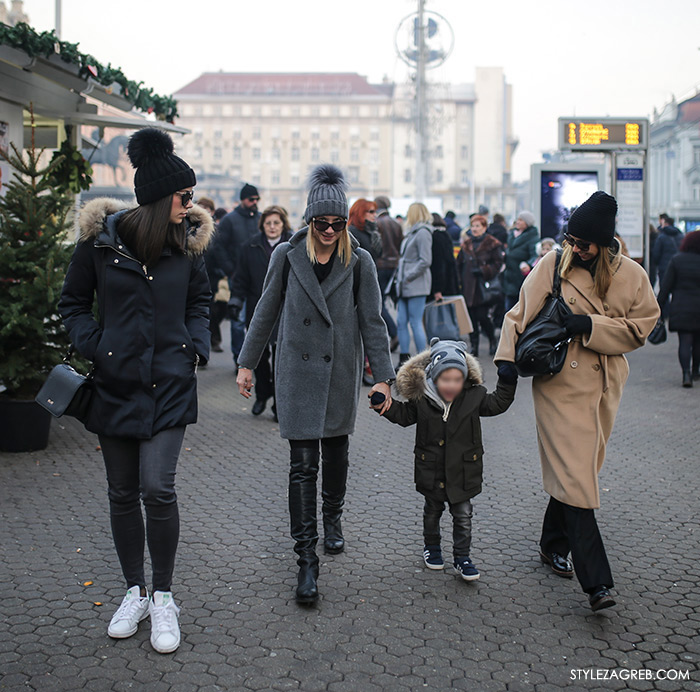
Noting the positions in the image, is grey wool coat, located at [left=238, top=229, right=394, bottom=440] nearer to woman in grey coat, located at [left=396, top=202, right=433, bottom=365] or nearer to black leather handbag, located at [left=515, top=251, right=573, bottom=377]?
black leather handbag, located at [left=515, top=251, right=573, bottom=377]

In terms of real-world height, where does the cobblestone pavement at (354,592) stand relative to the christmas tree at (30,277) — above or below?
below

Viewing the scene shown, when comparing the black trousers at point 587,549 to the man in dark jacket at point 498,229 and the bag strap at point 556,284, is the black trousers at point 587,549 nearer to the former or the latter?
the bag strap at point 556,284

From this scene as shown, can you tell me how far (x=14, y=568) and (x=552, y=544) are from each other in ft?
8.72

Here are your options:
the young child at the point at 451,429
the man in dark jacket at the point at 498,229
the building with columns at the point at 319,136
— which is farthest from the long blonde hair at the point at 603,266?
the building with columns at the point at 319,136

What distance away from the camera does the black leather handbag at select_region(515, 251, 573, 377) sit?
4.31 m

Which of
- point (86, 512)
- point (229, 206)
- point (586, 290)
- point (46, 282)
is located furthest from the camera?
point (229, 206)

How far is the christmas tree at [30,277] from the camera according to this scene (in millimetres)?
6957

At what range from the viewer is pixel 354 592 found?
14.8 ft

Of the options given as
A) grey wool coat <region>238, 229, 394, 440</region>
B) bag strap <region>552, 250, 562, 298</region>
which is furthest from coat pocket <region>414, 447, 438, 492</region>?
bag strap <region>552, 250, 562, 298</region>

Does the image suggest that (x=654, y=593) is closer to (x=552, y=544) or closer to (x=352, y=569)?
(x=552, y=544)

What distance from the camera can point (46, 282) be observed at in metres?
6.96

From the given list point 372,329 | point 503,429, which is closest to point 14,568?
point 372,329

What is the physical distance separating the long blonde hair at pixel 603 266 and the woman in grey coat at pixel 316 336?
0.93 metres

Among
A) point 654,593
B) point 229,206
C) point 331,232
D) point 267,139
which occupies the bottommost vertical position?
point 654,593
